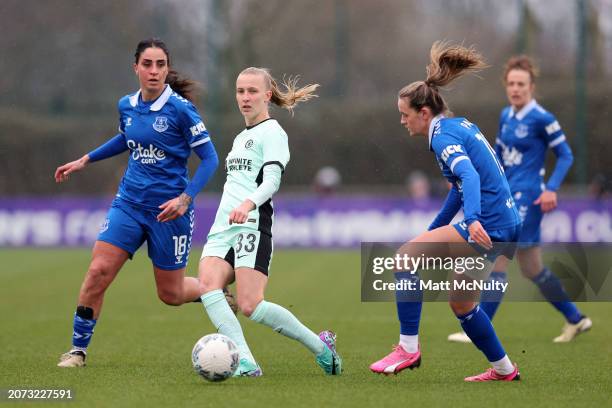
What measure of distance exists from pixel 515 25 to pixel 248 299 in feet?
47.6

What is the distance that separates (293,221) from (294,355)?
12220 mm

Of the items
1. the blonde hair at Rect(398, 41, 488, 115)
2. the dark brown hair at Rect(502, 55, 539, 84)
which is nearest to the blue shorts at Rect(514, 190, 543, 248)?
the dark brown hair at Rect(502, 55, 539, 84)

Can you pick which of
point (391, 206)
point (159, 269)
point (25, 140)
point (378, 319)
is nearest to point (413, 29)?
point (391, 206)

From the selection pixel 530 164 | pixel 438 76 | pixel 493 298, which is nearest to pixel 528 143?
pixel 530 164

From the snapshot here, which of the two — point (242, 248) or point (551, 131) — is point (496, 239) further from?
point (551, 131)

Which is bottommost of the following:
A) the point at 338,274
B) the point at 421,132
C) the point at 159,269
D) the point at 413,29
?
the point at 338,274

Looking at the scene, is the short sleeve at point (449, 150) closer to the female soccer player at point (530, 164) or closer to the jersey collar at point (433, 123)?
the jersey collar at point (433, 123)

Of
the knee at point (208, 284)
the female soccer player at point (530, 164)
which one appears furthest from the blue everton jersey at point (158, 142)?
the female soccer player at point (530, 164)

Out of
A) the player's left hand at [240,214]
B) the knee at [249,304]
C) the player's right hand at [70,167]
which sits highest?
the player's right hand at [70,167]

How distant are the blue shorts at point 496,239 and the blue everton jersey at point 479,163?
32mm

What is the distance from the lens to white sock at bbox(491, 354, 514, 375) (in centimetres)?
630

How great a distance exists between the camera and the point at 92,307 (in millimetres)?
7000

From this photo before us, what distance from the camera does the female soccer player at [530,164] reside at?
8.95 metres

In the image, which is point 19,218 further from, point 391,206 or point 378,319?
point 378,319
